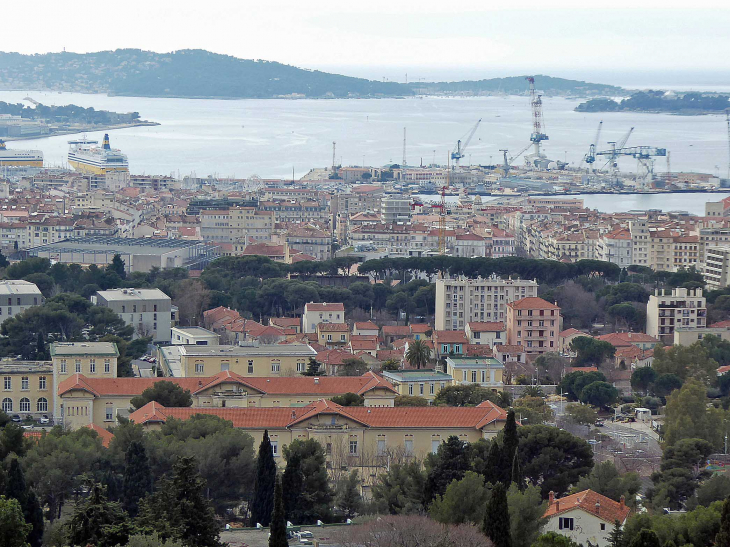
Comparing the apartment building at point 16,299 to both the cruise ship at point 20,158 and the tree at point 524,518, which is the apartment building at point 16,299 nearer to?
the tree at point 524,518

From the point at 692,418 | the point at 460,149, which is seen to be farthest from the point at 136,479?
the point at 460,149

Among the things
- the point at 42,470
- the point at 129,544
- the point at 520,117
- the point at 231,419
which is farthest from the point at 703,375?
the point at 520,117

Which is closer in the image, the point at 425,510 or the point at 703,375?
the point at 425,510

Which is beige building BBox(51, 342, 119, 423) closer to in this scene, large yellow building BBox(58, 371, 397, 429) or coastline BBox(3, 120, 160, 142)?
large yellow building BBox(58, 371, 397, 429)

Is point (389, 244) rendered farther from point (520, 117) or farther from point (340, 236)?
point (520, 117)

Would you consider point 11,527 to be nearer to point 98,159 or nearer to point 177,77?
point 98,159

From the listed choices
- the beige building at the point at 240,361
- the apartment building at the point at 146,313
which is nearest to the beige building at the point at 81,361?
the beige building at the point at 240,361

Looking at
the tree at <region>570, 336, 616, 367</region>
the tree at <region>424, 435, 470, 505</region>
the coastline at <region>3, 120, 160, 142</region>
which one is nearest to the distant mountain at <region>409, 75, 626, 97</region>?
the coastline at <region>3, 120, 160, 142</region>
